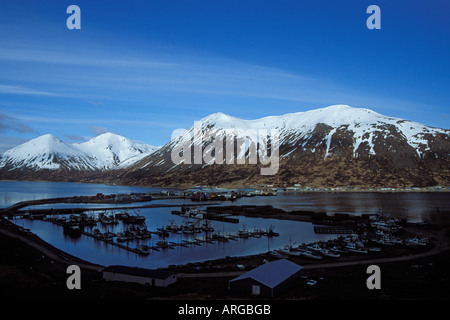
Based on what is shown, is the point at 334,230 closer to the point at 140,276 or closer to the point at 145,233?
the point at 145,233

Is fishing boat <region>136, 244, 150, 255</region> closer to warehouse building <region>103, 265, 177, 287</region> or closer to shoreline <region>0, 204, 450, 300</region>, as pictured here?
shoreline <region>0, 204, 450, 300</region>

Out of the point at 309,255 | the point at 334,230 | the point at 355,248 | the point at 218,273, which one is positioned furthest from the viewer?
the point at 334,230

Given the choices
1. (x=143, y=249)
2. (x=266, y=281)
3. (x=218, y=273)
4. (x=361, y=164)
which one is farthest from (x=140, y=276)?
(x=361, y=164)

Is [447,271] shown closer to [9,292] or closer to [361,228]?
[361,228]

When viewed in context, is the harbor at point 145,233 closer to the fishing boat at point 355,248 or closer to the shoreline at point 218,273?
the shoreline at point 218,273

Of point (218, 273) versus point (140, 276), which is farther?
point (218, 273)

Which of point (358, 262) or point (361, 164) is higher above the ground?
point (361, 164)

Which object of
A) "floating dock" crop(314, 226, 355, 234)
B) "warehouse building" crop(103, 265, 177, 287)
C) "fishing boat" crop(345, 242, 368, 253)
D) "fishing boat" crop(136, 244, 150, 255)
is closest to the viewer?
"warehouse building" crop(103, 265, 177, 287)

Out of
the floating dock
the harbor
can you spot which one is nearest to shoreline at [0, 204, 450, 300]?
the harbor
